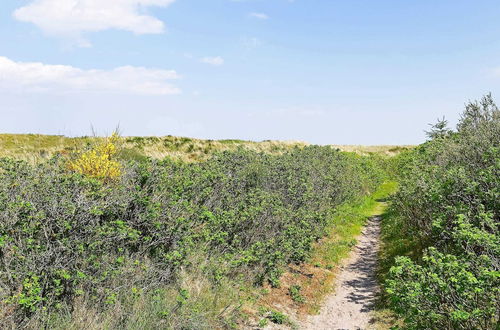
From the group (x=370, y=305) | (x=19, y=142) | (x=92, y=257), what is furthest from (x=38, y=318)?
(x=19, y=142)

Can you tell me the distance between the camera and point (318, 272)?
12383mm

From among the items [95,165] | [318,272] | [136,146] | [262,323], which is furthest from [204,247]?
[136,146]

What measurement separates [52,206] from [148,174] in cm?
312

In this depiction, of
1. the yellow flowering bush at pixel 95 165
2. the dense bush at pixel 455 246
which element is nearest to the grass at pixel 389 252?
the dense bush at pixel 455 246

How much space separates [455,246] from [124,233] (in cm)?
805

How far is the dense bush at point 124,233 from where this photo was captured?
20.1 feet

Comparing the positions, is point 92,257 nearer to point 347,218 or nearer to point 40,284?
point 40,284

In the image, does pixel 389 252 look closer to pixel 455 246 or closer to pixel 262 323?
pixel 455 246

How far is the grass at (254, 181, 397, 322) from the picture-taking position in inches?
392

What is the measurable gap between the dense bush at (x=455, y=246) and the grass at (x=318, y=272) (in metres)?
2.17

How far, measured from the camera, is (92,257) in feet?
21.5

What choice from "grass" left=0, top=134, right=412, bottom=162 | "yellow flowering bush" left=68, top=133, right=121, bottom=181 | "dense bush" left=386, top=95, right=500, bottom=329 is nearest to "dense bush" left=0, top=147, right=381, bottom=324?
"yellow flowering bush" left=68, top=133, right=121, bottom=181

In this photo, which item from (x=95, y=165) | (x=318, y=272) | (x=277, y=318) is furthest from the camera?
(x=95, y=165)

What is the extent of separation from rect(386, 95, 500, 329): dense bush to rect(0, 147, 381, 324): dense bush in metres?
3.64
